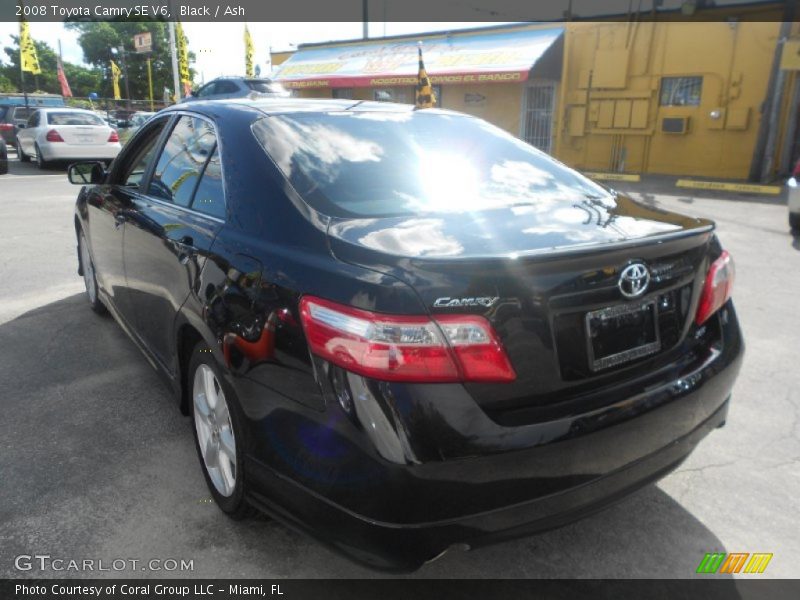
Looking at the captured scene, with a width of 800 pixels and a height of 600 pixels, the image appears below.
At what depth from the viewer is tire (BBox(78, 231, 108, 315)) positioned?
4828mm

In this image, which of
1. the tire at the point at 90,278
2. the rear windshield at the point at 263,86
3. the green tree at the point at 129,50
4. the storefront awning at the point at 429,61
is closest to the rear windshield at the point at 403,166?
the tire at the point at 90,278

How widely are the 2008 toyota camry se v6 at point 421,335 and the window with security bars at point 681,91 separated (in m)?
14.7

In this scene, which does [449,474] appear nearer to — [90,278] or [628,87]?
[90,278]

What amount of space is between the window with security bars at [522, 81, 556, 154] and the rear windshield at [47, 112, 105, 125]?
11.6 meters

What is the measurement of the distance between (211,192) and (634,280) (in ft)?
5.54

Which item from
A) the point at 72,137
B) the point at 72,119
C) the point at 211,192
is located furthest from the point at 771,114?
the point at 72,119

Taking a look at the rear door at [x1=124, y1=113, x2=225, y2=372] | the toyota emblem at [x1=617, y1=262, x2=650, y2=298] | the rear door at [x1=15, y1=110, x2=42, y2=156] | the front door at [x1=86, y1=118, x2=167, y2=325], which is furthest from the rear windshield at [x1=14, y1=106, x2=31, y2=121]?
the toyota emblem at [x1=617, y1=262, x2=650, y2=298]

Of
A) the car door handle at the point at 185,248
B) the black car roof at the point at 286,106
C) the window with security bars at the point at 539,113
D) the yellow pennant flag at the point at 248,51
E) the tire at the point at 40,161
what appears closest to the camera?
the car door handle at the point at 185,248

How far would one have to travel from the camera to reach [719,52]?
575 inches

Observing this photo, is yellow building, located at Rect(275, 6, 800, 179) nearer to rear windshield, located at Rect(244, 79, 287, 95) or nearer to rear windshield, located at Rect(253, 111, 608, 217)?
rear windshield, located at Rect(244, 79, 287, 95)

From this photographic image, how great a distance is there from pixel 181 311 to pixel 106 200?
1.74 meters

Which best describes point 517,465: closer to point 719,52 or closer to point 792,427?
point 792,427

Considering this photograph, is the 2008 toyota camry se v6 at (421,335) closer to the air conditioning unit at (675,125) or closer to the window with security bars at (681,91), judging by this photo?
the air conditioning unit at (675,125)

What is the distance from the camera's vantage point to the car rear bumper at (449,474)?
1678mm
